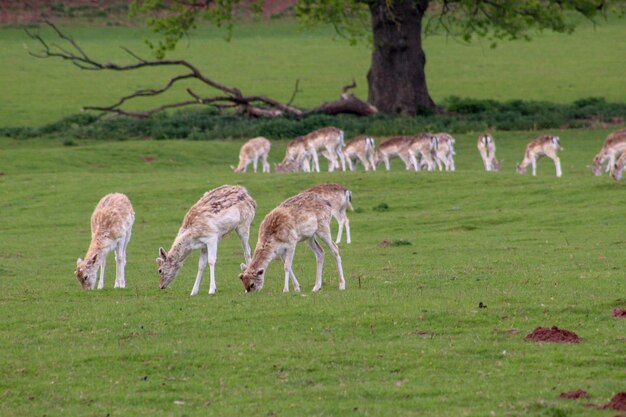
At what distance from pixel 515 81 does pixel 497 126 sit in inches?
843

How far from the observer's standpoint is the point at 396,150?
120 feet

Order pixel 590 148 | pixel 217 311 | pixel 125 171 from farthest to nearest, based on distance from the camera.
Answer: pixel 590 148
pixel 125 171
pixel 217 311

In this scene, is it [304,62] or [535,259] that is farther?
[304,62]

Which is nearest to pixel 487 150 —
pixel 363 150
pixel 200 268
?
pixel 363 150

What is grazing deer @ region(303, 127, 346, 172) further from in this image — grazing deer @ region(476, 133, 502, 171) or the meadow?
grazing deer @ region(476, 133, 502, 171)

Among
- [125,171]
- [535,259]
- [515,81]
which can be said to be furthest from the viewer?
[515,81]

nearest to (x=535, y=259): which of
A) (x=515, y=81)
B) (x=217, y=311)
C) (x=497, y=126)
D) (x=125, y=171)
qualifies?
(x=217, y=311)

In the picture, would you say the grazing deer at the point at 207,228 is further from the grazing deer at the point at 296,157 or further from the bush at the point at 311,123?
the bush at the point at 311,123

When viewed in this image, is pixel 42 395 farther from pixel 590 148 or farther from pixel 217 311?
pixel 590 148

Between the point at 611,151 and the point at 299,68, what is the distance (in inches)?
1601

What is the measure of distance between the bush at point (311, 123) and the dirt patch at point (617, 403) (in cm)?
3290

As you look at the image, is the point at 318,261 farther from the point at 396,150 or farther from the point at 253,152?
the point at 253,152

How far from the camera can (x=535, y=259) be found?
65.5 feet

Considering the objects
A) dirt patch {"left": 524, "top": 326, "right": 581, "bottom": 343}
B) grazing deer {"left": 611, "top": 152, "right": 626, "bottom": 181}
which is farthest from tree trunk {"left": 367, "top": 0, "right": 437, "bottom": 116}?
dirt patch {"left": 524, "top": 326, "right": 581, "bottom": 343}
